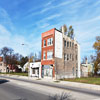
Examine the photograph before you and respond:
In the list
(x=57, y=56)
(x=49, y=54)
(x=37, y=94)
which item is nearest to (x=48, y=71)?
(x=49, y=54)

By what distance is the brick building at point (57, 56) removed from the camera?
31922mm

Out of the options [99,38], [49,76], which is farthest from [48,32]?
[99,38]

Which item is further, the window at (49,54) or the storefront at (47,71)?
the window at (49,54)

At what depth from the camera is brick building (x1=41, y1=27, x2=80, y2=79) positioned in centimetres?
3192

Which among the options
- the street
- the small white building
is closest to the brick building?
the small white building

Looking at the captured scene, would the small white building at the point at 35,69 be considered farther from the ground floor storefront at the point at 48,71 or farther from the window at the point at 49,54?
the window at the point at 49,54

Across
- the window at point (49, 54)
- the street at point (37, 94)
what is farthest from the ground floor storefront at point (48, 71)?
the street at point (37, 94)

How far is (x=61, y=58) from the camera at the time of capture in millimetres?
33688

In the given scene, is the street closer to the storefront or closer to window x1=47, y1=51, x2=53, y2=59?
the storefront

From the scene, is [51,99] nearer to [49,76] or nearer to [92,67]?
[49,76]

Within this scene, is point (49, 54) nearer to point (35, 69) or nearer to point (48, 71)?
point (48, 71)

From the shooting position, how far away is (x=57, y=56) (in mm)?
32406

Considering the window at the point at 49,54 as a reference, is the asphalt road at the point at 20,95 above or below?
below

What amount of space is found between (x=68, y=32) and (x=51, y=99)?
44318 millimetres
